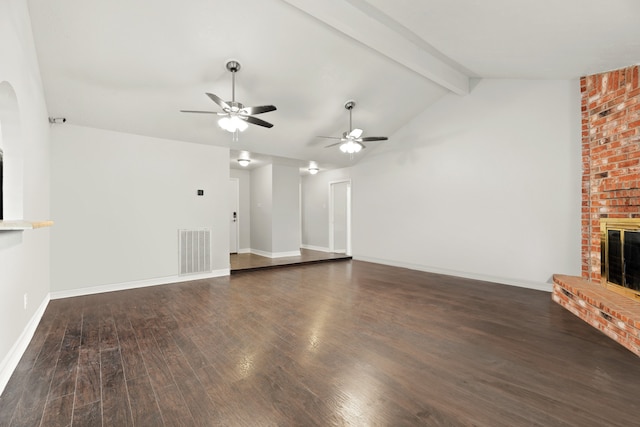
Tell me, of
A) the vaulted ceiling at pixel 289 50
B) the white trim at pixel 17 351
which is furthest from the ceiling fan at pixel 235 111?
the white trim at pixel 17 351

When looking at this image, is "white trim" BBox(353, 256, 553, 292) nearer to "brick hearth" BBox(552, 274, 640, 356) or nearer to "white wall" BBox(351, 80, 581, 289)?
"white wall" BBox(351, 80, 581, 289)

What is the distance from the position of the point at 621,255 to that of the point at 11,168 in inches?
237

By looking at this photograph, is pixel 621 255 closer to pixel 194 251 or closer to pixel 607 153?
pixel 607 153

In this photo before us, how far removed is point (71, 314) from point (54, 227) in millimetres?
1420

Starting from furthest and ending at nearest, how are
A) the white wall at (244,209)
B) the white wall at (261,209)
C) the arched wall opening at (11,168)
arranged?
the white wall at (244,209)
the white wall at (261,209)
the arched wall opening at (11,168)

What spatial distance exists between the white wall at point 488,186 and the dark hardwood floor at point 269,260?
128 centimetres

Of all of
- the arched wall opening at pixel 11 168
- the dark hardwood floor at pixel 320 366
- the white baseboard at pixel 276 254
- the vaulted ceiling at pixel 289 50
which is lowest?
the dark hardwood floor at pixel 320 366

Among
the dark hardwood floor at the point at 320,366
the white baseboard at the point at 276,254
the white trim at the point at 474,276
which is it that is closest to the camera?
the dark hardwood floor at the point at 320,366

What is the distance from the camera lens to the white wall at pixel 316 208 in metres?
8.43

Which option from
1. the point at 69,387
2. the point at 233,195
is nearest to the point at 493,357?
the point at 69,387

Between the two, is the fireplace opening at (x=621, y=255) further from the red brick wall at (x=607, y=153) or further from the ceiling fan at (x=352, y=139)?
the ceiling fan at (x=352, y=139)

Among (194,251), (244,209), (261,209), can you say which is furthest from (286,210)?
(194,251)

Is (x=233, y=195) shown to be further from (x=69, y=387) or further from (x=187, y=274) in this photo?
(x=69, y=387)

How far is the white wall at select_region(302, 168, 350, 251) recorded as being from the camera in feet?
27.7
